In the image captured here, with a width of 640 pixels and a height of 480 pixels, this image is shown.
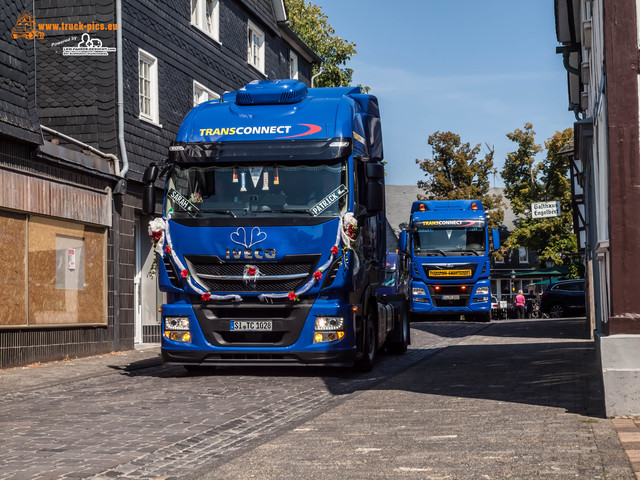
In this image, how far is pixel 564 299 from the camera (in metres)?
42.2

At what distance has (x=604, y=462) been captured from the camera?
6453 millimetres

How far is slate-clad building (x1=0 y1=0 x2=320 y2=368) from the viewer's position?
15787mm

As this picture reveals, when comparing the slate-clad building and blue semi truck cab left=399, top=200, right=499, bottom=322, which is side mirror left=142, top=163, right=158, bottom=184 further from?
blue semi truck cab left=399, top=200, right=499, bottom=322

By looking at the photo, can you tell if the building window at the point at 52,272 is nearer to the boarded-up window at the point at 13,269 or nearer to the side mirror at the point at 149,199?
the boarded-up window at the point at 13,269

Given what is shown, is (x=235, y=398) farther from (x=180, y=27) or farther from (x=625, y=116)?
(x=180, y=27)

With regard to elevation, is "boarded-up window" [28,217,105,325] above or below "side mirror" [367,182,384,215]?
below

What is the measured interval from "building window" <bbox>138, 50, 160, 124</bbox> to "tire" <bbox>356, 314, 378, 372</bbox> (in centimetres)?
887

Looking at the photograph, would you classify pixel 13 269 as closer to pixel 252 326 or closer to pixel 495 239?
pixel 252 326

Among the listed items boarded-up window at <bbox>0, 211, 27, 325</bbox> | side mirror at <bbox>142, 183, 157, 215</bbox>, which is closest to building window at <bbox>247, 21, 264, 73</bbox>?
boarded-up window at <bbox>0, 211, 27, 325</bbox>

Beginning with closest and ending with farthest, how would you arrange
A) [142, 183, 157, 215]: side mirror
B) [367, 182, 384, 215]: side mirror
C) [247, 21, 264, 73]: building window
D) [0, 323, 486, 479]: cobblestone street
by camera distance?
[0, 323, 486, 479]: cobblestone street < [367, 182, 384, 215]: side mirror < [142, 183, 157, 215]: side mirror < [247, 21, 264, 73]: building window

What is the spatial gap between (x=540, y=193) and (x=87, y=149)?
45.4 metres

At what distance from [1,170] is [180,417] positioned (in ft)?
23.4

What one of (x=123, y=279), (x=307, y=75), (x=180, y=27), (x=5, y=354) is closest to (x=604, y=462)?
(x=5, y=354)

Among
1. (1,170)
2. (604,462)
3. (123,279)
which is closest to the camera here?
(604,462)
